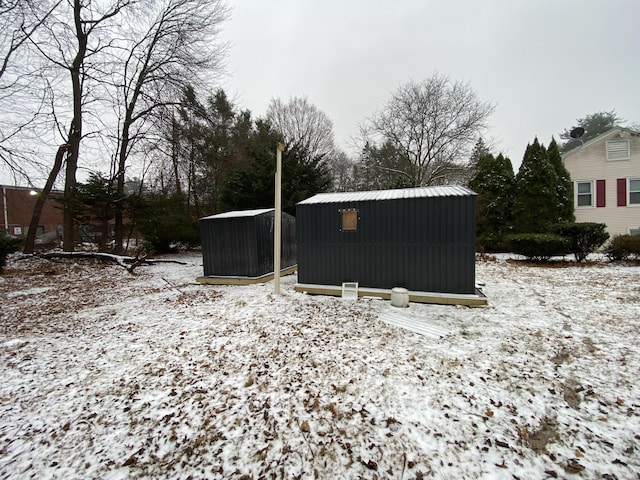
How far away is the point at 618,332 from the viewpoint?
3.57m

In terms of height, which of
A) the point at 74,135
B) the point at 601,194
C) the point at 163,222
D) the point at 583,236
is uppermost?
the point at 74,135

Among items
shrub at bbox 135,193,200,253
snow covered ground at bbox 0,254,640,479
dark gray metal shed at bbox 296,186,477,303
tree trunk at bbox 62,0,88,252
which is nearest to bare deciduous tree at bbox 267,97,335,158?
shrub at bbox 135,193,200,253

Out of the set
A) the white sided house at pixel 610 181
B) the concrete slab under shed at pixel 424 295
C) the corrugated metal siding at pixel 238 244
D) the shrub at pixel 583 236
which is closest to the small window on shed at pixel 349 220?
the concrete slab under shed at pixel 424 295

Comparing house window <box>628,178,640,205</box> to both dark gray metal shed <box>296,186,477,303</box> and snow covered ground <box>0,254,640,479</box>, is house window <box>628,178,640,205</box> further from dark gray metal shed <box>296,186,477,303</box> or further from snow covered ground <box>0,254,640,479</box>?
dark gray metal shed <box>296,186,477,303</box>

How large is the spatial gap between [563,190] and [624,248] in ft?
12.9

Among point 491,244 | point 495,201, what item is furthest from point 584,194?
point 491,244

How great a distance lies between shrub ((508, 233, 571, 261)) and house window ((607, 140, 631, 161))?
671cm

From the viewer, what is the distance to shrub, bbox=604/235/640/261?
816 centimetres

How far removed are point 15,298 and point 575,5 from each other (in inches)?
721

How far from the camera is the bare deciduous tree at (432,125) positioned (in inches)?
565

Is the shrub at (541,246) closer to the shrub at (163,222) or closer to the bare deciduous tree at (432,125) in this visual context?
the bare deciduous tree at (432,125)

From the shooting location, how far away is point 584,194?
1200cm

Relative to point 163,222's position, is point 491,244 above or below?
below

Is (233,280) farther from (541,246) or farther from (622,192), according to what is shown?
(622,192)
